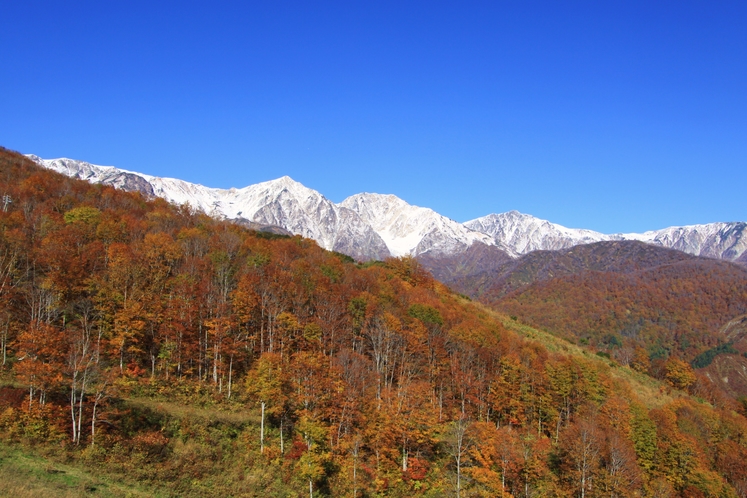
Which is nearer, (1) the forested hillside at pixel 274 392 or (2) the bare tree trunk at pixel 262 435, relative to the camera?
(1) the forested hillside at pixel 274 392

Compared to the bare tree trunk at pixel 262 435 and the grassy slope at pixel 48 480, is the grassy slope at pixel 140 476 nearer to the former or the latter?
the grassy slope at pixel 48 480

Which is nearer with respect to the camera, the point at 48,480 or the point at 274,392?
the point at 48,480

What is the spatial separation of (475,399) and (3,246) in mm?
65854

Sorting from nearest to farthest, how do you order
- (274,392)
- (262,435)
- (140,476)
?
(140,476), (262,435), (274,392)

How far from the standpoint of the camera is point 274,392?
50.1 m

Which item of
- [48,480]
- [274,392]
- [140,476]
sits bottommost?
[140,476]

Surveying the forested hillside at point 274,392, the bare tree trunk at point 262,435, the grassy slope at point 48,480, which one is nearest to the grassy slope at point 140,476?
the grassy slope at point 48,480

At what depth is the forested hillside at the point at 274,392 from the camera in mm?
41375

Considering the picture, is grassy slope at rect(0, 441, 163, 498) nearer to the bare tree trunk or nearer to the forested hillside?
the forested hillside

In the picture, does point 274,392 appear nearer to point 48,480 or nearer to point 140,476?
point 140,476

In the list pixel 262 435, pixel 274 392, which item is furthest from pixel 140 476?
pixel 274 392

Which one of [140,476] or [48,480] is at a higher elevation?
[48,480]

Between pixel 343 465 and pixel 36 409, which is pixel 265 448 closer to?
pixel 343 465

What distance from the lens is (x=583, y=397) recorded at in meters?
76.0
